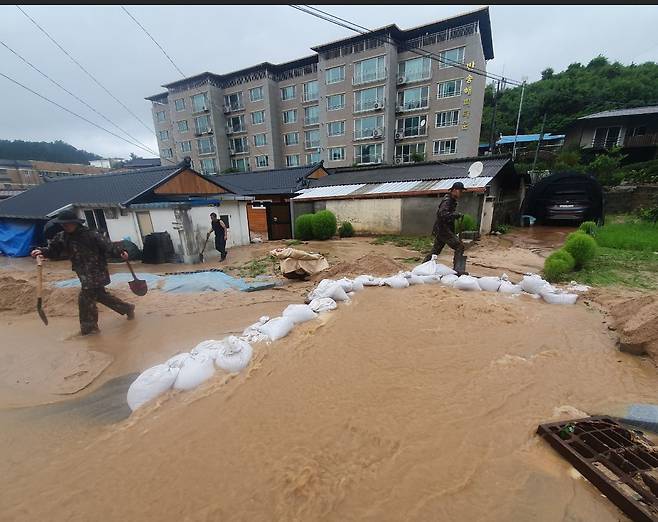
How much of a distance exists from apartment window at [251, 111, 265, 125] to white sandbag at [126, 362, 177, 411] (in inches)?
1266

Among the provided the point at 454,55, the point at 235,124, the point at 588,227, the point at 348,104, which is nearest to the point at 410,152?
the point at 348,104

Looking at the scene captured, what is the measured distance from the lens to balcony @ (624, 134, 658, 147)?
1897 cm

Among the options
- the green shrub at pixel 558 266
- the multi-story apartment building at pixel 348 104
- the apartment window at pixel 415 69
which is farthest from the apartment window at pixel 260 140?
the green shrub at pixel 558 266

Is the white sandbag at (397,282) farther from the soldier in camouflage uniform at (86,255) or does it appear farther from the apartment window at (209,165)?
the apartment window at (209,165)

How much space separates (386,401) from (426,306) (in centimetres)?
196

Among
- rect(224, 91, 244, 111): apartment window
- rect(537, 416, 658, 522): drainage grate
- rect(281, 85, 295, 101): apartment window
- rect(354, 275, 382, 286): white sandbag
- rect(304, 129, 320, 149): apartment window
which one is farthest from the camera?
rect(224, 91, 244, 111): apartment window

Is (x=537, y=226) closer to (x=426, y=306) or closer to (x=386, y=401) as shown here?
(x=426, y=306)

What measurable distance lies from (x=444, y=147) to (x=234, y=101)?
2299 cm

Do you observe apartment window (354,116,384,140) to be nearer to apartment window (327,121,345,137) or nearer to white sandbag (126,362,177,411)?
apartment window (327,121,345,137)

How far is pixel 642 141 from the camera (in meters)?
19.5

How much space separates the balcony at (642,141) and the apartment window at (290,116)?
2704cm

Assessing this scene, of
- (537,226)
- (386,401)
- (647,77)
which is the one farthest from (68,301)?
(647,77)

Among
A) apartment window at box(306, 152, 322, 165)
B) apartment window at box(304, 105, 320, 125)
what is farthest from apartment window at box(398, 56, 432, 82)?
apartment window at box(306, 152, 322, 165)

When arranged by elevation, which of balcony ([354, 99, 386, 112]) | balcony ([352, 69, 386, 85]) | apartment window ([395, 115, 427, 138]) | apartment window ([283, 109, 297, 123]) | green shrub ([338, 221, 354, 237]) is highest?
balcony ([352, 69, 386, 85])
